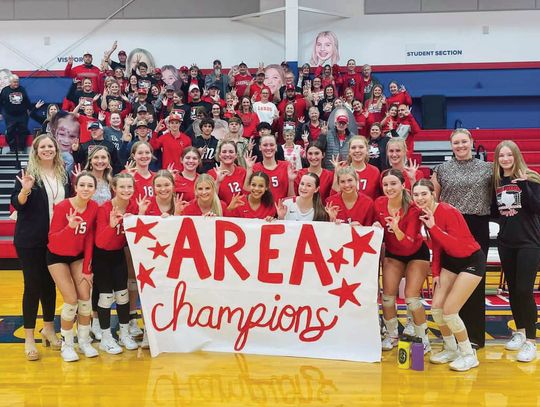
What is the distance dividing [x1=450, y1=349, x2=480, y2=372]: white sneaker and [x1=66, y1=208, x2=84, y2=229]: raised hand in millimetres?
3017

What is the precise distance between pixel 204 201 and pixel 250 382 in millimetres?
1521

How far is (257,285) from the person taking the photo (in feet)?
15.0

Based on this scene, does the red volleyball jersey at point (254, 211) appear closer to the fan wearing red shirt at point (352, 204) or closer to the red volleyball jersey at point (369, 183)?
the fan wearing red shirt at point (352, 204)

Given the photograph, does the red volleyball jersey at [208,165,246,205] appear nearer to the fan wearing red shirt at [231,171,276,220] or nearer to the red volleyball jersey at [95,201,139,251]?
the fan wearing red shirt at [231,171,276,220]

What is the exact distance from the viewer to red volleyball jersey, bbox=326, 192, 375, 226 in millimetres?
4625

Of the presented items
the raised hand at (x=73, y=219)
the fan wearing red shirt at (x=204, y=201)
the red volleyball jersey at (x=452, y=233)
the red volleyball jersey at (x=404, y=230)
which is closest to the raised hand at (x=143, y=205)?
the fan wearing red shirt at (x=204, y=201)

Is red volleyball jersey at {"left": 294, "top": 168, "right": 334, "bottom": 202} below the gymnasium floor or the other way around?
the other way around

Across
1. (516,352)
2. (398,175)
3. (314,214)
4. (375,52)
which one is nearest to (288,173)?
(314,214)

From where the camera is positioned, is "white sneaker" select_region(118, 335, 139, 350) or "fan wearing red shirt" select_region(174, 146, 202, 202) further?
"fan wearing red shirt" select_region(174, 146, 202, 202)

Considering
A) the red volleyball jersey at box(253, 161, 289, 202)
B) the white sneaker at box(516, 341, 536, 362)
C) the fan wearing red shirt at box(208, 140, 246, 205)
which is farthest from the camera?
the red volleyball jersey at box(253, 161, 289, 202)

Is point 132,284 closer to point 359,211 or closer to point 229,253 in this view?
point 229,253

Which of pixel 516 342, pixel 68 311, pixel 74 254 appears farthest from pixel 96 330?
pixel 516 342

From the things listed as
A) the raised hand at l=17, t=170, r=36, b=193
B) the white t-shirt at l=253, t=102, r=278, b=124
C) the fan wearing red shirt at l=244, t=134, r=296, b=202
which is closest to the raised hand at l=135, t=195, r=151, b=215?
the raised hand at l=17, t=170, r=36, b=193

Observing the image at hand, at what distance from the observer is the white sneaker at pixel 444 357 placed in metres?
4.43
